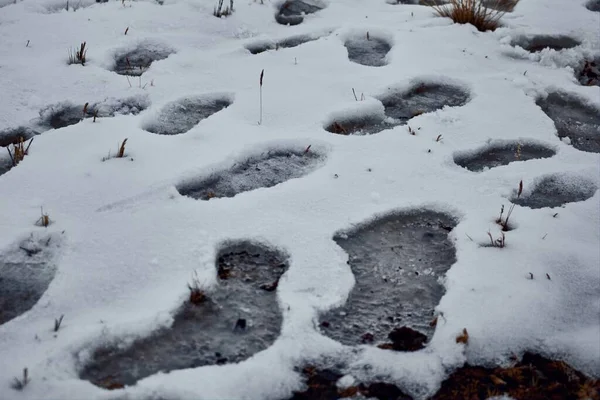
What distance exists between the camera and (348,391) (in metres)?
2.23

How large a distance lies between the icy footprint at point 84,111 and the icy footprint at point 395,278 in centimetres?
191

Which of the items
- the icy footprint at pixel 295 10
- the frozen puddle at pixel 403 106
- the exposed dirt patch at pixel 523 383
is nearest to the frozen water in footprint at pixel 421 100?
the frozen puddle at pixel 403 106

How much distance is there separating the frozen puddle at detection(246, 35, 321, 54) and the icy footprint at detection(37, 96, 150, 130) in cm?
128

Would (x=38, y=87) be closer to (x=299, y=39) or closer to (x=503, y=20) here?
(x=299, y=39)

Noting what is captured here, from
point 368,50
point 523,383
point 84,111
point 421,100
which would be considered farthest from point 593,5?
point 84,111

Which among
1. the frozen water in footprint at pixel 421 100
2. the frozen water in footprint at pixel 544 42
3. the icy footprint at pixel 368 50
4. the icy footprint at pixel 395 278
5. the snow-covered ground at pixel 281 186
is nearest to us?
the snow-covered ground at pixel 281 186

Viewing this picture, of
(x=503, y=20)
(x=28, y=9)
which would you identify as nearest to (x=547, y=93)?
(x=503, y=20)

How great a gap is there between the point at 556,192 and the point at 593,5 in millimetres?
3496

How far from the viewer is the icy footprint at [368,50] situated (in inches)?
190

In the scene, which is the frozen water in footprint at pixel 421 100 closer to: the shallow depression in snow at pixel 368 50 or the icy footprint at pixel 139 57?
the shallow depression in snow at pixel 368 50

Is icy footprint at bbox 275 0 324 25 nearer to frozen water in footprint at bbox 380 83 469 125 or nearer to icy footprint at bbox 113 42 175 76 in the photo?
icy footprint at bbox 113 42 175 76

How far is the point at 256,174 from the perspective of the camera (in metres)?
3.48

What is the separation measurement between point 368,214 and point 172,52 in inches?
102

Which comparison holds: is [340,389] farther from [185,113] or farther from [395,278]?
[185,113]
